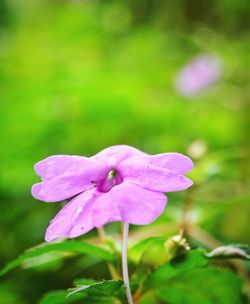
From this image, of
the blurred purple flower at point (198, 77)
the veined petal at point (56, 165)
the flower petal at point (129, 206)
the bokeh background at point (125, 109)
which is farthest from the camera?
the blurred purple flower at point (198, 77)

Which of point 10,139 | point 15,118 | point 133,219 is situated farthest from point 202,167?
point 15,118

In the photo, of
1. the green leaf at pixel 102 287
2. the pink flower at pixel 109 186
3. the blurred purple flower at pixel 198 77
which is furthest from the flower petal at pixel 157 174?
the blurred purple flower at pixel 198 77

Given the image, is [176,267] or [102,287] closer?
[102,287]

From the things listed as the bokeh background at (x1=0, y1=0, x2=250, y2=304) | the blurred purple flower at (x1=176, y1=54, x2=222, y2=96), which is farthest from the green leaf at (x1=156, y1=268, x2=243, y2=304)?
the blurred purple flower at (x1=176, y1=54, x2=222, y2=96)

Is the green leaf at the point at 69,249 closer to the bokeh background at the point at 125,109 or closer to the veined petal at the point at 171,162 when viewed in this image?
the veined petal at the point at 171,162

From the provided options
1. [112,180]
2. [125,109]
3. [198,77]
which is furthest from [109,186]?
[198,77]

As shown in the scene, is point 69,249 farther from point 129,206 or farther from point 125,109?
point 125,109

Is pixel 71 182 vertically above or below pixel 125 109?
above
